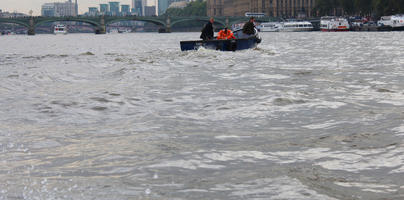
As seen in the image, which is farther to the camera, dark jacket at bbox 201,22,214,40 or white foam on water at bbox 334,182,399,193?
dark jacket at bbox 201,22,214,40

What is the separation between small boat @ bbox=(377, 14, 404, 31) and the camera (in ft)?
268

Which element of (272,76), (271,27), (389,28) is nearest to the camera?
(272,76)

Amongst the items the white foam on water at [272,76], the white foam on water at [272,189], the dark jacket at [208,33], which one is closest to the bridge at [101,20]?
the dark jacket at [208,33]

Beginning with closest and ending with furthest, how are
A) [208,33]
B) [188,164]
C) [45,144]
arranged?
[188,164] < [45,144] < [208,33]

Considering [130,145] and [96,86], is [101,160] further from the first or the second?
[96,86]

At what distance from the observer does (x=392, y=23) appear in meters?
82.5

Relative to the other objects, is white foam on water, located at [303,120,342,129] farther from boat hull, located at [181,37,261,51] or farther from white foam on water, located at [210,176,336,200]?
boat hull, located at [181,37,261,51]

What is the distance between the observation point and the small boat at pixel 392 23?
268ft

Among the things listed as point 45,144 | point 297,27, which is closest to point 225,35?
point 45,144

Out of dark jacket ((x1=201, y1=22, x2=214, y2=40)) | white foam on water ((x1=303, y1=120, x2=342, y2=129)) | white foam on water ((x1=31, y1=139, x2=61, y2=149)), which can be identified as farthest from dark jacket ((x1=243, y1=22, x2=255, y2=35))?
white foam on water ((x1=31, y1=139, x2=61, y2=149))

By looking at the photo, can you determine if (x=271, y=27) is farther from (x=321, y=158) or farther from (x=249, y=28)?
(x=321, y=158)

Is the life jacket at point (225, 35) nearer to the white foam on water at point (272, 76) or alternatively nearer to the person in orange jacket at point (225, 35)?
the person in orange jacket at point (225, 35)

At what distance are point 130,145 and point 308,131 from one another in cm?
212

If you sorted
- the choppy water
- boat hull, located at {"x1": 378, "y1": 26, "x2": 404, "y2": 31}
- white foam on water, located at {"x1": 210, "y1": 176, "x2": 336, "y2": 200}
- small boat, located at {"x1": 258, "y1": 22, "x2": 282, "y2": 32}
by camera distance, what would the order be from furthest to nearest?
small boat, located at {"x1": 258, "y1": 22, "x2": 282, "y2": 32}, boat hull, located at {"x1": 378, "y1": 26, "x2": 404, "y2": 31}, the choppy water, white foam on water, located at {"x1": 210, "y1": 176, "x2": 336, "y2": 200}
